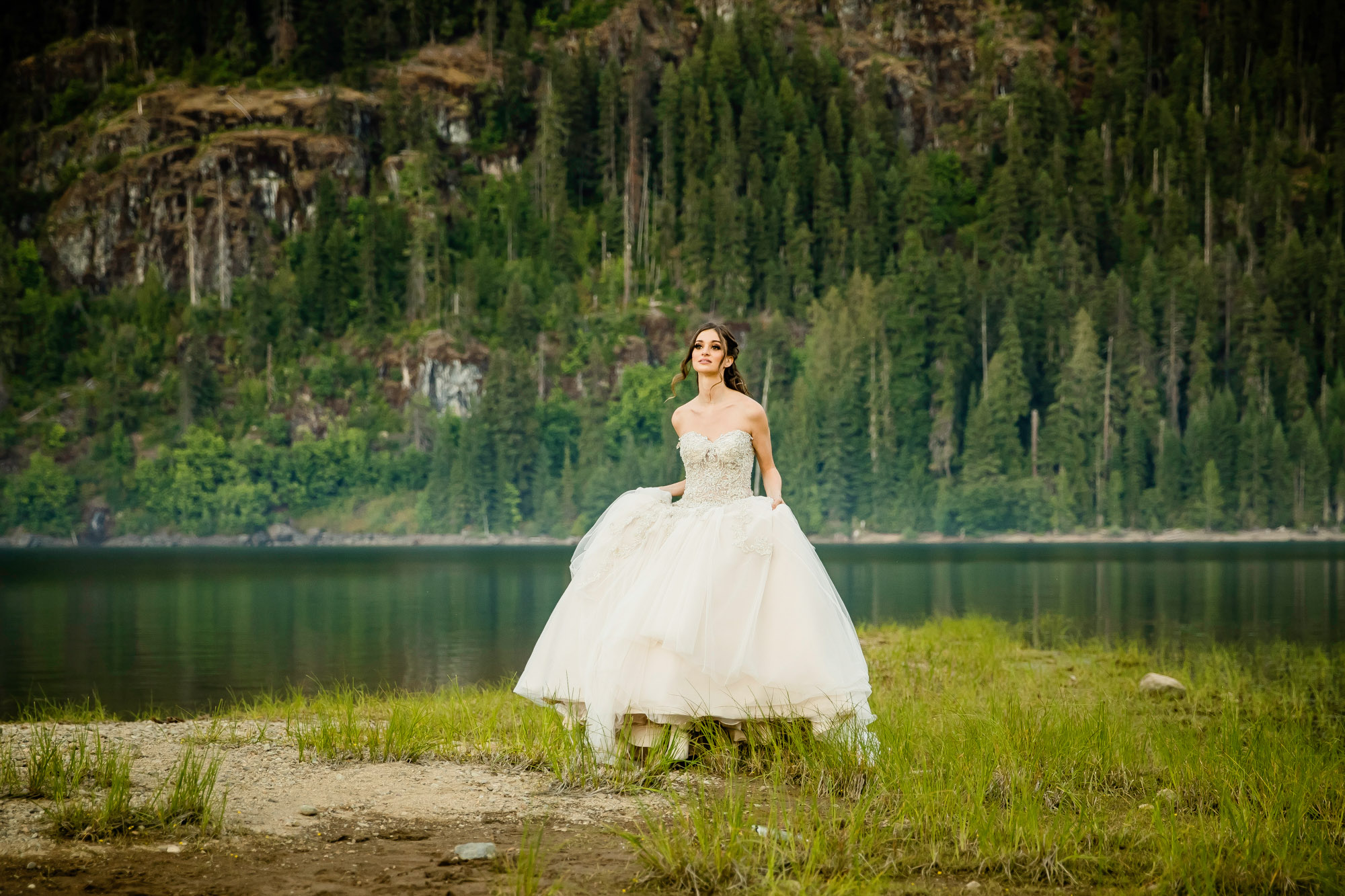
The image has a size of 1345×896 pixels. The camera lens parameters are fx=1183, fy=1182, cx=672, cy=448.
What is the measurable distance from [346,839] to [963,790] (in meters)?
3.38

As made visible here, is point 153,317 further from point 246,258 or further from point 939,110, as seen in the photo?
point 939,110

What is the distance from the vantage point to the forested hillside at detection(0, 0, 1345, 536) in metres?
96.0

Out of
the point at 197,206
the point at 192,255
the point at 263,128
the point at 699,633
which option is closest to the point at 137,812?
the point at 699,633

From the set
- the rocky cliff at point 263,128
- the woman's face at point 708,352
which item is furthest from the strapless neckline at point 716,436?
the rocky cliff at point 263,128

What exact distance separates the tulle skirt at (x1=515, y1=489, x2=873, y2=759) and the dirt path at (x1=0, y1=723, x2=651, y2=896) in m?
0.65

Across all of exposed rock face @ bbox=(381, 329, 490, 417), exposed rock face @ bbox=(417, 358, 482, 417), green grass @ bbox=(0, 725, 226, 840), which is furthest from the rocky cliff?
green grass @ bbox=(0, 725, 226, 840)

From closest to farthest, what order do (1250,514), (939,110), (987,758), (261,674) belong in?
(987,758) < (261,674) < (1250,514) < (939,110)

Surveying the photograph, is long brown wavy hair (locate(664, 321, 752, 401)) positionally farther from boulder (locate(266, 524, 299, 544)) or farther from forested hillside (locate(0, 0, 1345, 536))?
boulder (locate(266, 524, 299, 544))

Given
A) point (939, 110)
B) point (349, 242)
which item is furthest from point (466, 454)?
point (939, 110)

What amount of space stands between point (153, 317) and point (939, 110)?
295 feet

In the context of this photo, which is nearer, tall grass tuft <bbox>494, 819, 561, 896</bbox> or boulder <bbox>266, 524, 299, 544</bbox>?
tall grass tuft <bbox>494, 819, 561, 896</bbox>

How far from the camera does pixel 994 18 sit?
14825 cm

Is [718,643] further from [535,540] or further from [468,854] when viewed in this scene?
[535,540]

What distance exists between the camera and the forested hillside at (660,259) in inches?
3780
